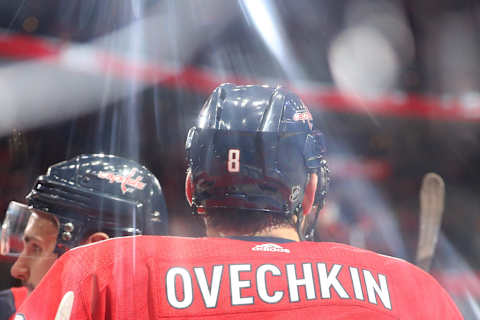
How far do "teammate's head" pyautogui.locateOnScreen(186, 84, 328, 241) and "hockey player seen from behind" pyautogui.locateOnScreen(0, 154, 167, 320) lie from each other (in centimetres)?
54

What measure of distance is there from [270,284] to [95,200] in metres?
0.93

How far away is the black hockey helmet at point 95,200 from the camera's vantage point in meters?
1.73

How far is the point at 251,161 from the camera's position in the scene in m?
1.18

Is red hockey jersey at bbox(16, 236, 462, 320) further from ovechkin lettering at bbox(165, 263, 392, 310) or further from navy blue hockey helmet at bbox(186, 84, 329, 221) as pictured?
navy blue hockey helmet at bbox(186, 84, 329, 221)

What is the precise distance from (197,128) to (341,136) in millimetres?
8144

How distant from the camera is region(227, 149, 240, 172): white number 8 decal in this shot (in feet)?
3.87

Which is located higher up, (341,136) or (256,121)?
(256,121)

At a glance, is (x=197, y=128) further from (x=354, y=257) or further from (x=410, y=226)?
(x=410, y=226)

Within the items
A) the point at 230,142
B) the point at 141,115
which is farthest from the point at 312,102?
the point at 230,142

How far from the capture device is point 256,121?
1222 millimetres

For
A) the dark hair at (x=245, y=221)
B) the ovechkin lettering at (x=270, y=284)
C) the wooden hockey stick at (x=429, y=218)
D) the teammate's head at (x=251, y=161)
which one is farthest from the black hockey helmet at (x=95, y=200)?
the wooden hockey stick at (x=429, y=218)

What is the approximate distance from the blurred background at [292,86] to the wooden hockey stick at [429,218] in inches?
44.2

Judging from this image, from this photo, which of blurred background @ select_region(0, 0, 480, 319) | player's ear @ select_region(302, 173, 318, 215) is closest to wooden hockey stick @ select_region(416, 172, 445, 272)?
blurred background @ select_region(0, 0, 480, 319)

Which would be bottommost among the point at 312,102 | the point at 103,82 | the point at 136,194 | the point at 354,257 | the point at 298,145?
the point at 312,102
